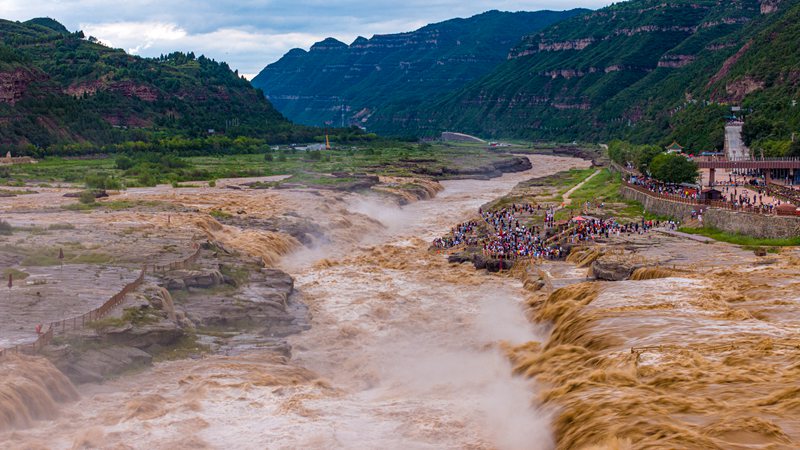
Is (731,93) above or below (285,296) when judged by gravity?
above

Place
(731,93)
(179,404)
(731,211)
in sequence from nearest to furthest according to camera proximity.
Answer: (179,404) → (731,211) → (731,93)

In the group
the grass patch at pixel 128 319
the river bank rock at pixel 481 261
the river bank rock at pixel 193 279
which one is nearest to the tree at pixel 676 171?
the river bank rock at pixel 481 261

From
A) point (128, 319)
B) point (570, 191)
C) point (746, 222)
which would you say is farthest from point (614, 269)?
point (570, 191)

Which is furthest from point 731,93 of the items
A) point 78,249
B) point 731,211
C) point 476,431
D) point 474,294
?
point 476,431

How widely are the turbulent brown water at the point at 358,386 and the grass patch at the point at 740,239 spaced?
14.2 m

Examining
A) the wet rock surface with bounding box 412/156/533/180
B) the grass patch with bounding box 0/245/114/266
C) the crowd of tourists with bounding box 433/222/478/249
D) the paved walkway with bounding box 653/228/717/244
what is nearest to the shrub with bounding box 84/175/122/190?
the crowd of tourists with bounding box 433/222/478/249

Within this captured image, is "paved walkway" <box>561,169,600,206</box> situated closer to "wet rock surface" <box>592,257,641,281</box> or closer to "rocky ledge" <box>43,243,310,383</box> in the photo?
"wet rock surface" <box>592,257,641,281</box>

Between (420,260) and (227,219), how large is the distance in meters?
21.2

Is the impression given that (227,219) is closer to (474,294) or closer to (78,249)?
(78,249)

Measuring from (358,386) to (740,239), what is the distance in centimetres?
3120

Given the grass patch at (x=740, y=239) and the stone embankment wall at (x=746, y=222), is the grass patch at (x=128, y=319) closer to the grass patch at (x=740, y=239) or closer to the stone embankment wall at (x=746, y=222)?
the grass patch at (x=740, y=239)

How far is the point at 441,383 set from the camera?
35719 millimetres

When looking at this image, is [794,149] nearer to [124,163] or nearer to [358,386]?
[358,386]

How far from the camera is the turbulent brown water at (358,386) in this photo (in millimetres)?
28656
